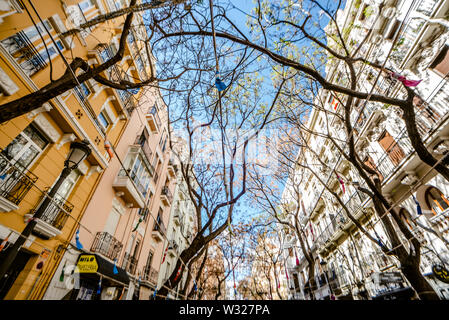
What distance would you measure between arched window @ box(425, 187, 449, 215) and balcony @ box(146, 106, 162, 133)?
52.5 ft

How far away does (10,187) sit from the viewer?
5598mm

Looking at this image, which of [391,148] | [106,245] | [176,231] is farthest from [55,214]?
[176,231]

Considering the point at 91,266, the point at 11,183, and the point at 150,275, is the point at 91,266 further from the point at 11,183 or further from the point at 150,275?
the point at 150,275

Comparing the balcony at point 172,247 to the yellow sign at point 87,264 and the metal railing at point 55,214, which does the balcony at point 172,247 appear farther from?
the metal railing at point 55,214

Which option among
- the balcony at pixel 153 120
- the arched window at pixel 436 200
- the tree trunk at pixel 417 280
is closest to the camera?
the tree trunk at pixel 417 280

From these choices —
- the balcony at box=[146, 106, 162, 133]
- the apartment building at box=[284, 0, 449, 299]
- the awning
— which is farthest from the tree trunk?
the balcony at box=[146, 106, 162, 133]

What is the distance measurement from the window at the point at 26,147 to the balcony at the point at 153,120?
27.0 ft

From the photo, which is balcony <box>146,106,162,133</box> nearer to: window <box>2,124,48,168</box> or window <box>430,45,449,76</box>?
window <box>2,124,48,168</box>

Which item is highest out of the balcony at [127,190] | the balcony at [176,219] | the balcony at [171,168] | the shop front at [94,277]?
the balcony at [171,168]

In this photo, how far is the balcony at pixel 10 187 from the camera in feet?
17.5

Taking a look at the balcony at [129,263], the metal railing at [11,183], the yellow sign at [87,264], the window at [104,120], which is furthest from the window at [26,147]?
the balcony at [129,263]

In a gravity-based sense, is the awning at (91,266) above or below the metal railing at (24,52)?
below

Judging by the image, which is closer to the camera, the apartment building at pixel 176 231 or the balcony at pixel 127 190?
the balcony at pixel 127 190

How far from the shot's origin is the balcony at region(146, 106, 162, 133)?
14945mm
